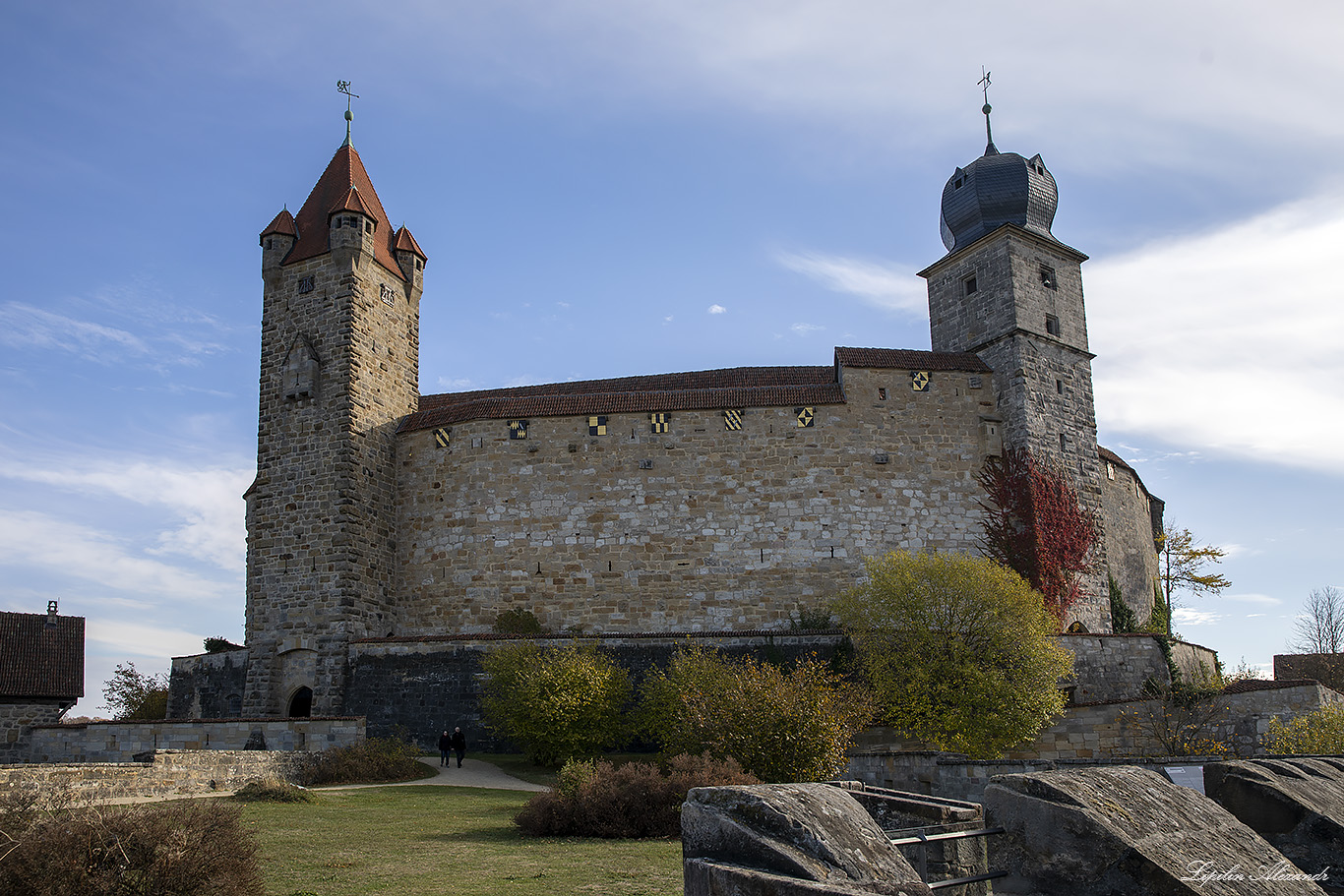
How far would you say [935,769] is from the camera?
17406mm

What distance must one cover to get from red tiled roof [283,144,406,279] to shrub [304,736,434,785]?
1802cm

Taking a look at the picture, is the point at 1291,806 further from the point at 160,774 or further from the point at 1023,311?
the point at 1023,311

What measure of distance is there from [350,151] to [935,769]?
31071mm

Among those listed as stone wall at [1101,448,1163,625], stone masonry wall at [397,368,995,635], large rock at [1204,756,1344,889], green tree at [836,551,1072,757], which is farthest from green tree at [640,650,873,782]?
stone wall at [1101,448,1163,625]

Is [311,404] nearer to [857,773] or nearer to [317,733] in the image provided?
[317,733]

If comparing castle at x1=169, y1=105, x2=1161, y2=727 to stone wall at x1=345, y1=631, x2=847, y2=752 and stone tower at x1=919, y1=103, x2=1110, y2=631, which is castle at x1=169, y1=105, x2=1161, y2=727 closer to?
stone tower at x1=919, y1=103, x2=1110, y2=631

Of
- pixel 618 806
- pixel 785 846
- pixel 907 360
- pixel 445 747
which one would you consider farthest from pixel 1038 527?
pixel 785 846

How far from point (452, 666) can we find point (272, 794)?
10.5 meters

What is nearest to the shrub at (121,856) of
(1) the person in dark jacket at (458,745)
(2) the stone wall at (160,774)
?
(2) the stone wall at (160,774)

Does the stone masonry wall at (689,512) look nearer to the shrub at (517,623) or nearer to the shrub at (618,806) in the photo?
the shrub at (517,623)

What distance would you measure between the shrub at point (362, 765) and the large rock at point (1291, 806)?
2004 cm

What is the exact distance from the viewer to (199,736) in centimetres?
2562

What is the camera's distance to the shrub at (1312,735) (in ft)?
62.1

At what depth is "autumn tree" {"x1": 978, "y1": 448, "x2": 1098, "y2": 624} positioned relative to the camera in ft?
110
